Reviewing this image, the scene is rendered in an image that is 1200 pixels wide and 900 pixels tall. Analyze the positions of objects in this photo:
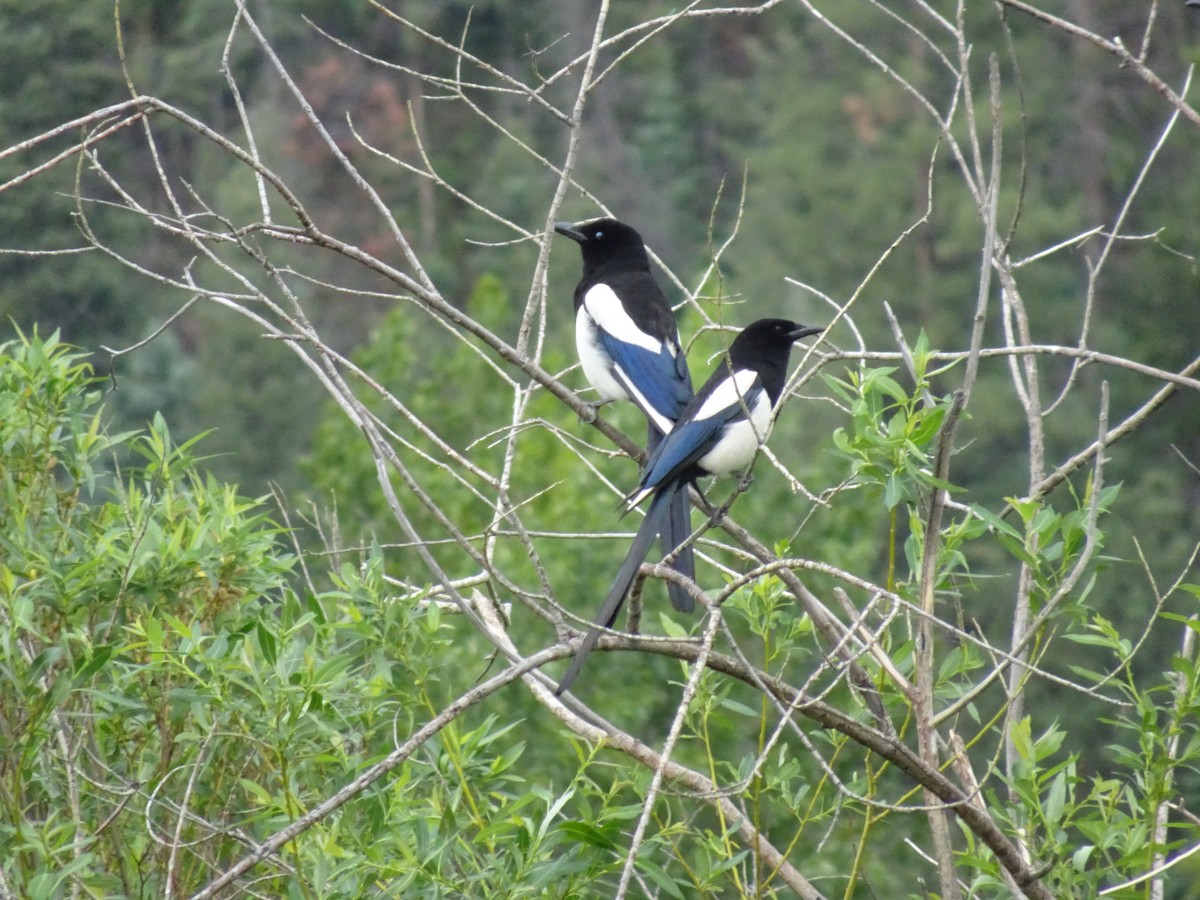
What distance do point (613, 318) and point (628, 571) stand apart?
1.91m

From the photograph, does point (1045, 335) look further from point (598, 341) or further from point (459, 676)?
point (598, 341)

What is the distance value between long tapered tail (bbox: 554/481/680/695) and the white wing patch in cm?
87

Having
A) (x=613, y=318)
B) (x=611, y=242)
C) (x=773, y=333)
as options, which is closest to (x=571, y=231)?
(x=611, y=242)

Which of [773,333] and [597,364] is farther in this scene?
[597,364]

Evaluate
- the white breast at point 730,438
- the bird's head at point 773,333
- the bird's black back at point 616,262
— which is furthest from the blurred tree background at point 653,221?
the white breast at point 730,438

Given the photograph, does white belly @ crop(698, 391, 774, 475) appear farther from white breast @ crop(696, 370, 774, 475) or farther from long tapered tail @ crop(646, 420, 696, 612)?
long tapered tail @ crop(646, 420, 696, 612)

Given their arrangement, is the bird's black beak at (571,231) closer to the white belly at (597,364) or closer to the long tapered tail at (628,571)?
the white belly at (597,364)

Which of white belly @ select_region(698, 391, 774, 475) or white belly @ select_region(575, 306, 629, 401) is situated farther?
white belly @ select_region(575, 306, 629, 401)

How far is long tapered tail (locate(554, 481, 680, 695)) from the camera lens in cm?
242

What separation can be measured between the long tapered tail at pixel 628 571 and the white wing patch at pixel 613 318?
87 cm

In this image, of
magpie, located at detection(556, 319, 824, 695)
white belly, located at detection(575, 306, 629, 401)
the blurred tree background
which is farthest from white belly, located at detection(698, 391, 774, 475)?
the blurred tree background

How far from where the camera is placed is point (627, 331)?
4.72 meters

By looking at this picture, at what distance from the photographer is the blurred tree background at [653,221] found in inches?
695

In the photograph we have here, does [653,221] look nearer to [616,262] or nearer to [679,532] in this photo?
[616,262]
